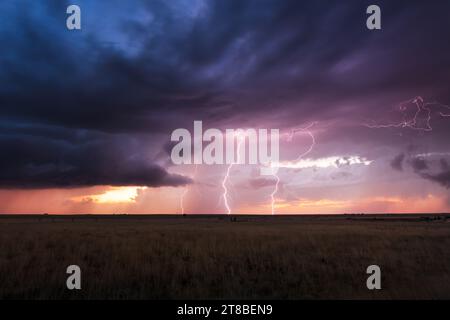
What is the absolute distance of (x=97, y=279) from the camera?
536 inches

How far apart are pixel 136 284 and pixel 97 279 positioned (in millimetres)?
1281

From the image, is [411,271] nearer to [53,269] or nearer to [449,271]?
[449,271]

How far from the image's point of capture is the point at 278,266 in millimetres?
16469

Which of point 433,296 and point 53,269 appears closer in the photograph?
point 433,296

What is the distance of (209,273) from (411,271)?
7522 mm

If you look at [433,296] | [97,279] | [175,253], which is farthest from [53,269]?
[433,296]
